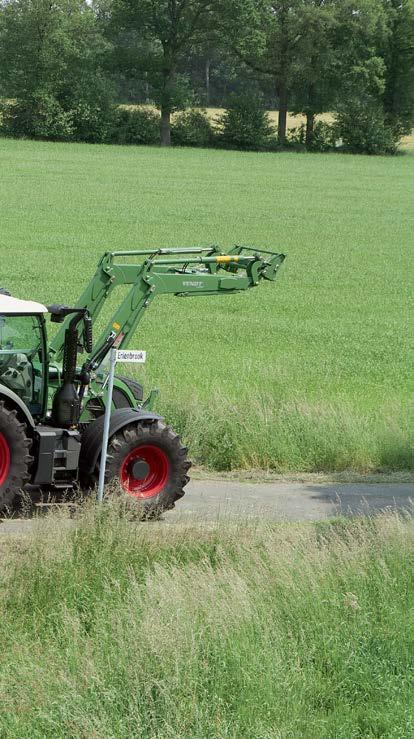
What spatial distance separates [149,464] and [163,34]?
234ft

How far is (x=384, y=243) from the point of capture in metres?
38.7

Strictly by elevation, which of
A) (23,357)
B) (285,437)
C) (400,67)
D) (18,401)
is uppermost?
(400,67)

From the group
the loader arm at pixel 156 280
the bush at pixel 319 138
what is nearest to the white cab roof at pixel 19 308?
the loader arm at pixel 156 280

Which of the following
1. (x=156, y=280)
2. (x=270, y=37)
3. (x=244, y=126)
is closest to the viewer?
(x=156, y=280)

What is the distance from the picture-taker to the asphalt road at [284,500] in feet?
40.0

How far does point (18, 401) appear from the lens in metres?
11.1

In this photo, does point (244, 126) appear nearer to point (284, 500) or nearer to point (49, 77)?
point (49, 77)

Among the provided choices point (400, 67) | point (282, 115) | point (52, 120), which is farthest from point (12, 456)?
point (400, 67)

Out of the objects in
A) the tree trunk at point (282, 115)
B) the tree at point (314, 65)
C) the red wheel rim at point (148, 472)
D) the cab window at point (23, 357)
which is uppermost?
the tree at point (314, 65)

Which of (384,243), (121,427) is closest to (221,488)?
(121,427)

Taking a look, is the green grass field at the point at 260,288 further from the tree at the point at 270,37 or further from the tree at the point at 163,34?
the tree at the point at 270,37

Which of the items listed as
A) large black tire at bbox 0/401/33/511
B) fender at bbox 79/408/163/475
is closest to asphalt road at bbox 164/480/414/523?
fender at bbox 79/408/163/475

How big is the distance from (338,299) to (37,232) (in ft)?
39.2

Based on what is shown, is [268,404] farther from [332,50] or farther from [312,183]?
[332,50]
